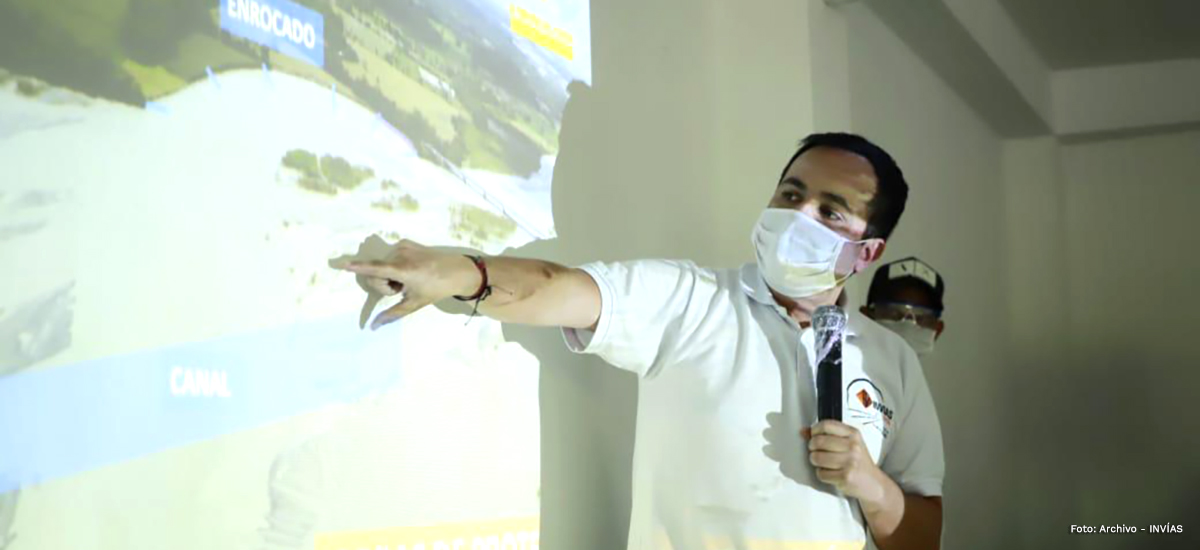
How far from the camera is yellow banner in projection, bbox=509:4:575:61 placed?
1.62m

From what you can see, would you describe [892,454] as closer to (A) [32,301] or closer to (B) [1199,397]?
(A) [32,301]

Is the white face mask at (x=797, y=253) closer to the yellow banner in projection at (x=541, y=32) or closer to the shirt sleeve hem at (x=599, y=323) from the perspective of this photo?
the shirt sleeve hem at (x=599, y=323)

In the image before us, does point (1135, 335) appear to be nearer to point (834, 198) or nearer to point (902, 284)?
point (902, 284)

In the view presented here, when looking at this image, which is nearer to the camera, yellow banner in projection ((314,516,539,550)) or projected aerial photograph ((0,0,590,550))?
projected aerial photograph ((0,0,590,550))

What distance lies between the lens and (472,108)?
150cm

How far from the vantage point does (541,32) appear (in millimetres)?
1688

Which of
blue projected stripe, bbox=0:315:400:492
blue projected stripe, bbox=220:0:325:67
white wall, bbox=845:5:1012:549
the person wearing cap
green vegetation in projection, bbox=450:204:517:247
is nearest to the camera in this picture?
blue projected stripe, bbox=0:315:400:492

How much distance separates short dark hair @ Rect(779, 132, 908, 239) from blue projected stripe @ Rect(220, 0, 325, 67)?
0.74 m

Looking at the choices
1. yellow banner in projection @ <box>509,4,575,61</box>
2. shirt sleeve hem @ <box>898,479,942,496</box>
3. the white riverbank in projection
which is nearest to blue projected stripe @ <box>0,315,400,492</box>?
the white riverbank in projection

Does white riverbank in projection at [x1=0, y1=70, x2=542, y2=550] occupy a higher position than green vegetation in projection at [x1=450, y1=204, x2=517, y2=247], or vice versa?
green vegetation in projection at [x1=450, y1=204, x2=517, y2=247]

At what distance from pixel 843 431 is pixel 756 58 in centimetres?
102

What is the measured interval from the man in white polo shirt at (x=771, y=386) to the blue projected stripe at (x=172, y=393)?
0.95 feet

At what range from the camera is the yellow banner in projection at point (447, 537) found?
1248mm

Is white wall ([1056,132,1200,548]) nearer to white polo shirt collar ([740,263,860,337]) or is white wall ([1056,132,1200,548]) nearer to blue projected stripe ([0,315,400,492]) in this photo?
white polo shirt collar ([740,263,860,337])
